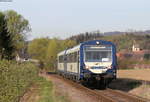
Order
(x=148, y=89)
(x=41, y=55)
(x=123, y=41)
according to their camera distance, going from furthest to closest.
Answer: (x=123, y=41) → (x=41, y=55) → (x=148, y=89)

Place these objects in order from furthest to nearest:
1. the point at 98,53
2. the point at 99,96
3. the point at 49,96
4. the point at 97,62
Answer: the point at 98,53
the point at 97,62
the point at 99,96
the point at 49,96

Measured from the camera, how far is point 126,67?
86.8 meters

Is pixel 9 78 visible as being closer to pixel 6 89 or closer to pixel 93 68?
pixel 6 89

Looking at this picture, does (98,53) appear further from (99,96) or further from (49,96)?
(49,96)

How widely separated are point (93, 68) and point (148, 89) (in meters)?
3.98

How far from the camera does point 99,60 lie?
27047 millimetres

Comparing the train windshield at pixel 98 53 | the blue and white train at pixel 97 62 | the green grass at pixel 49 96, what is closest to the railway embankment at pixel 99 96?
the green grass at pixel 49 96

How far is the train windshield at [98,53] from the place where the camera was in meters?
27.1

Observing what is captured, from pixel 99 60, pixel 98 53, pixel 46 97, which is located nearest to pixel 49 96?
pixel 46 97

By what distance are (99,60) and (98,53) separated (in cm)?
54

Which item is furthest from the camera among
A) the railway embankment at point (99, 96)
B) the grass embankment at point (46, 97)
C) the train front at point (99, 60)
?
the train front at point (99, 60)

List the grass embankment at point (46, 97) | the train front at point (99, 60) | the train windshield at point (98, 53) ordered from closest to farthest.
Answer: the grass embankment at point (46, 97), the train front at point (99, 60), the train windshield at point (98, 53)

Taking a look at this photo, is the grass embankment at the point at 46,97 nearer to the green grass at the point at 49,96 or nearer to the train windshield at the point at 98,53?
the green grass at the point at 49,96

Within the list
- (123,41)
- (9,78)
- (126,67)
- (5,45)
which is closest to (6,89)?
(9,78)
